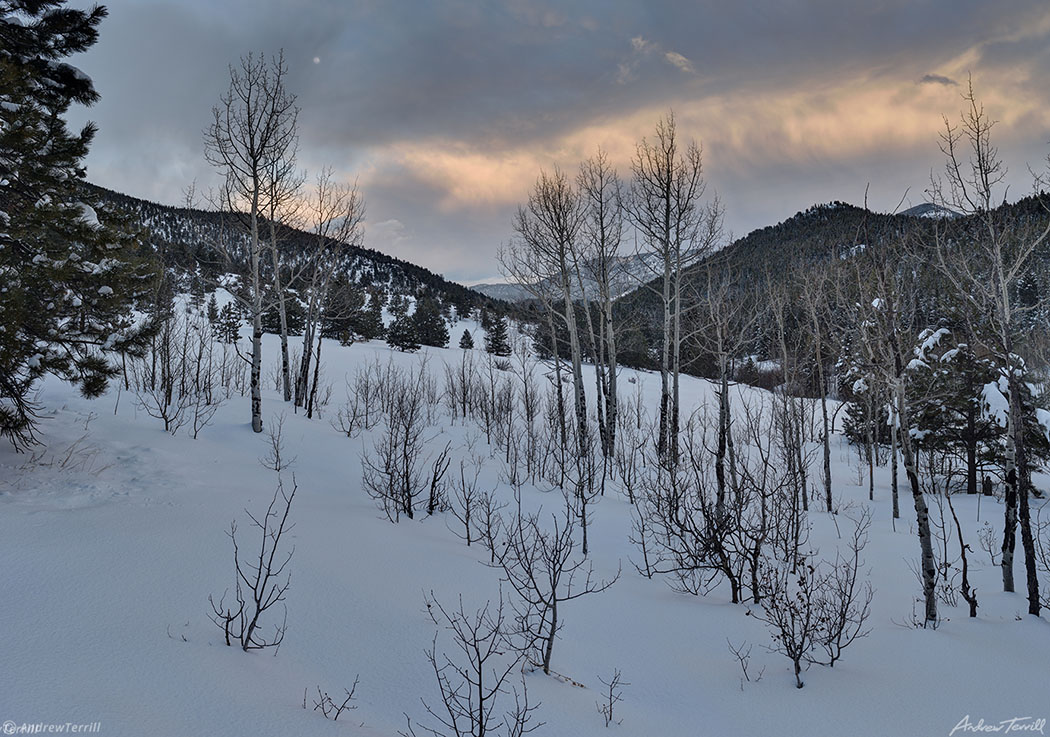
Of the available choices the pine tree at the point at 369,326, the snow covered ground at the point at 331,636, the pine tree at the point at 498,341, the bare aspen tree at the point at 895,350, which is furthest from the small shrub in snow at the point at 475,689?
the pine tree at the point at 369,326

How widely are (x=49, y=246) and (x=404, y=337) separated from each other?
38042 millimetres

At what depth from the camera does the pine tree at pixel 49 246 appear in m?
5.92

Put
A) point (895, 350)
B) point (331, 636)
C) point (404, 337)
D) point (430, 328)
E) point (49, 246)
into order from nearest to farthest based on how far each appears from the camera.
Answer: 1. point (331, 636)
2. point (49, 246)
3. point (895, 350)
4. point (404, 337)
5. point (430, 328)

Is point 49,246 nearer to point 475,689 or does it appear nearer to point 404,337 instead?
point 475,689

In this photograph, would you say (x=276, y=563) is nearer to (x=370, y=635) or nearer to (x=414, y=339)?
(x=370, y=635)

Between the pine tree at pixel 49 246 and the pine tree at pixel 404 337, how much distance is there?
36438 millimetres

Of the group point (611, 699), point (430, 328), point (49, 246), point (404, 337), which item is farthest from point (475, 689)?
point (430, 328)

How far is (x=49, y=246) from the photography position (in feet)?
20.3

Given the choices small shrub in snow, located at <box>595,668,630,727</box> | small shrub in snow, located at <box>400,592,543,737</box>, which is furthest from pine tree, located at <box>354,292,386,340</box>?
small shrub in snow, located at <box>595,668,630,727</box>

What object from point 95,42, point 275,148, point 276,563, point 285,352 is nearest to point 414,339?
point 285,352

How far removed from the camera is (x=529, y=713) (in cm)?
390

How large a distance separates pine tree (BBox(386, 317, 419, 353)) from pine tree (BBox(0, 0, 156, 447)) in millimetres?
36438

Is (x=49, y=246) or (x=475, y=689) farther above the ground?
(x=49, y=246)

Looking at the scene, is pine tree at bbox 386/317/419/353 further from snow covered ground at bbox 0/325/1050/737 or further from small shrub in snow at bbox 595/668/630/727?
small shrub in snow at bbox 595/668/630/727
